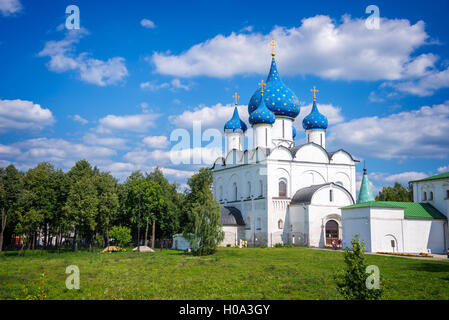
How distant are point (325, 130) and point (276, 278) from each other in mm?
27787

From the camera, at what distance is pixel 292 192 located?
37312 millimetres

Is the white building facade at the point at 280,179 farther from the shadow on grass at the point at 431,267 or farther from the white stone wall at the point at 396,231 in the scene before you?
the shadow on grass at the point at 431,267

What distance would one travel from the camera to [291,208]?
36562 millimetres

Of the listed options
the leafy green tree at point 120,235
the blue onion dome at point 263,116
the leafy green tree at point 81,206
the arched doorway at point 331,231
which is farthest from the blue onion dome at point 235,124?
the leafy green tree at point 81,206

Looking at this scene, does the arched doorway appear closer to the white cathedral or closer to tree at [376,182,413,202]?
the white cathedral

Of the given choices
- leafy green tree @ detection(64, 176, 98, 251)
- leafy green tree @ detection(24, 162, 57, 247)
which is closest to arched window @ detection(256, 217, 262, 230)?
leafy green tree @ detection(64, 176, 98, 251)

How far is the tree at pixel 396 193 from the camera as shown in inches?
2093

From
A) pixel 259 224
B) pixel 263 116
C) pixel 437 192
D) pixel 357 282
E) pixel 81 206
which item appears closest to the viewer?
pixel 357 282

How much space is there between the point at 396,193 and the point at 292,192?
2447cm

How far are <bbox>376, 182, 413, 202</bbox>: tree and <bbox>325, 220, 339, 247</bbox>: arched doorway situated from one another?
70.1 feet

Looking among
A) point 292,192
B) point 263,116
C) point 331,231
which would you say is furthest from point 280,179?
point 331,231

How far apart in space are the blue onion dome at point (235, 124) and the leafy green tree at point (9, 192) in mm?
19842

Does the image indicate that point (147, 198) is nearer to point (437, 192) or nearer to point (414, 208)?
point (414, 208)

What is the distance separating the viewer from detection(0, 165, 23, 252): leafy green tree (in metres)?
35.7
